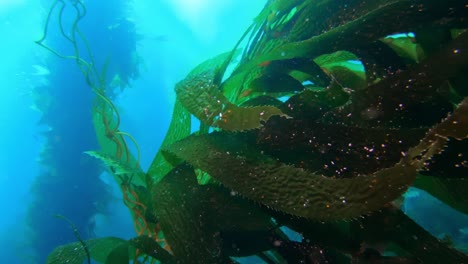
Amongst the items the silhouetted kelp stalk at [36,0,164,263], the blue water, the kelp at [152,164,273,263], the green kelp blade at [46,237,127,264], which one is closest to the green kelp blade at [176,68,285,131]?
the kelp at [152,164,273,263]

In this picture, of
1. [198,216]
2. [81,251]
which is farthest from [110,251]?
[198,216]

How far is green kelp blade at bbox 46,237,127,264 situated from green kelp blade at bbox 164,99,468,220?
0.50 m

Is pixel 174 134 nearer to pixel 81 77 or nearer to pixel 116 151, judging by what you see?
pixel 116 151

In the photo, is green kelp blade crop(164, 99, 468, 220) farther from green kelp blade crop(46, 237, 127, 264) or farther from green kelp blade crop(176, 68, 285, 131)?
green kelp blade crop(46, 237, 127, 264)

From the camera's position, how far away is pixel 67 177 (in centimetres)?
787

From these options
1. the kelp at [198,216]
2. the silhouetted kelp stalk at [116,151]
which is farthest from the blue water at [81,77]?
the kelp at [198,216]

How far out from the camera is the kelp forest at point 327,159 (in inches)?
27.9

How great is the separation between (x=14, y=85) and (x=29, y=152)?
337 inches

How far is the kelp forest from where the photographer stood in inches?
27.9

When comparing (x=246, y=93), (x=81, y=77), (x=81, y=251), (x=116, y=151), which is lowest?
(x=81, y=251)

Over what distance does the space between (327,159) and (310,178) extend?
184mm

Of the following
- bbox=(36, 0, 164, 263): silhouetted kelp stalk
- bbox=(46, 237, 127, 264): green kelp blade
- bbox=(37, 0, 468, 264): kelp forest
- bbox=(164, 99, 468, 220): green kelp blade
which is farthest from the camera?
bbox=(36, 0, 164, 263): silhouetted kelp stalk

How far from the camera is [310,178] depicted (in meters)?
0.70

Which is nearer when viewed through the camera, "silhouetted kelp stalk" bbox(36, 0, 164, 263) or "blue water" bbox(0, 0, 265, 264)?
"silhouetted kelp stalk" bbox(36, 0, 164, 263)
